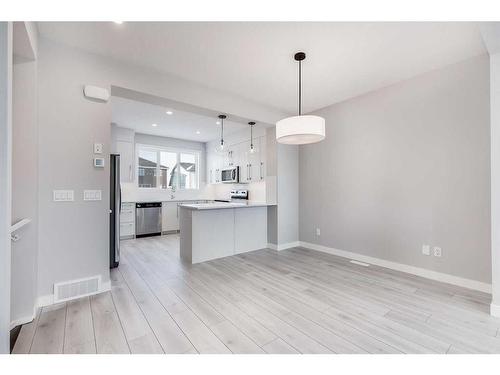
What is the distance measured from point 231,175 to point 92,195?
12.1ft

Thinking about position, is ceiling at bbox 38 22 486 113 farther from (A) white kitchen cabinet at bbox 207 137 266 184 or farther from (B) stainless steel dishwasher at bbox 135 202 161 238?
(B) stainless steel dishwasher at bbox 135 202 161 238

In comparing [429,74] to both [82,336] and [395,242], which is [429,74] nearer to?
[395,242]

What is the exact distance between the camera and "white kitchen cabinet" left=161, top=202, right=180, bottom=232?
623cm

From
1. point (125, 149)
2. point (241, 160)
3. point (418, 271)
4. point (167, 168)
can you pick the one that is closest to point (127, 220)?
point (125, 149)

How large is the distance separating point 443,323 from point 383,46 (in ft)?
9.02

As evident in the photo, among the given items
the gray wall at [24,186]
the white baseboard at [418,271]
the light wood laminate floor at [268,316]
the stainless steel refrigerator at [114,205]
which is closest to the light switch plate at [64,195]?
the gray wall at [24,186]

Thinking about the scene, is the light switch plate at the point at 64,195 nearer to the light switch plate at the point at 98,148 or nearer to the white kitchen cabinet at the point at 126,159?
the light switch plate at the point at 98,148

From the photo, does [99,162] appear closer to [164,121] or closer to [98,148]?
[98,148]

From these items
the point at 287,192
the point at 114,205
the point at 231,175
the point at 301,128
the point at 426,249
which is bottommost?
the point at 426,249

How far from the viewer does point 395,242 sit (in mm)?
3396

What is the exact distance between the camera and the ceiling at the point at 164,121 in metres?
4.45

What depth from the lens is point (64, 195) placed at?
2.44 metres

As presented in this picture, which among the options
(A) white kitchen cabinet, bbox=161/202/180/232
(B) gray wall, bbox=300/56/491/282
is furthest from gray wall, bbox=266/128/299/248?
(A) white kitchen cabinet, bbox=161/202/180/232
